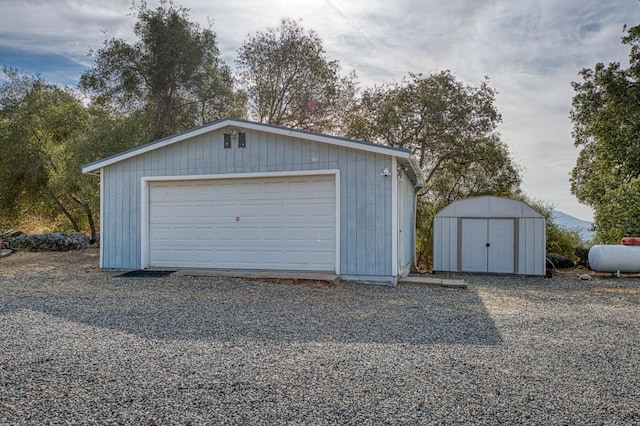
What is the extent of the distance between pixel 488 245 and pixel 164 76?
1311cm

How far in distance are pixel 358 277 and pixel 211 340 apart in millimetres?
4158

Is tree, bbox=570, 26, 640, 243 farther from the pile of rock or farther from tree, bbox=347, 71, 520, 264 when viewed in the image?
the pile of rock

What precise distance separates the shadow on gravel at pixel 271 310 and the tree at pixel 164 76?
10.1m

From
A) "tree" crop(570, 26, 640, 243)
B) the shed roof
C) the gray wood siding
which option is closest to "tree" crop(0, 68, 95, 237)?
the gray wood siding

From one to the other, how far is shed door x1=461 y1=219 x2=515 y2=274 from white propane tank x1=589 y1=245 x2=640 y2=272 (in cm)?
191

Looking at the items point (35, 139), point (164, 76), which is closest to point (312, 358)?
point (164, 76)

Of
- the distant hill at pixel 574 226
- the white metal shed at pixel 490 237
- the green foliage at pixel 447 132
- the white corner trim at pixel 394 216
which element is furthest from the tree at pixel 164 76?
the distant hill at pixel 574 226

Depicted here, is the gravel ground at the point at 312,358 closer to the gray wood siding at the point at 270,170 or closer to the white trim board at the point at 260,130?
the gray wood siding at the point at 270,170

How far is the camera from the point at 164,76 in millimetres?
16391

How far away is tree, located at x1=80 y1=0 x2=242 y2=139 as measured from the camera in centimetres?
1598

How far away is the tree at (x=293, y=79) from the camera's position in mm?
16953

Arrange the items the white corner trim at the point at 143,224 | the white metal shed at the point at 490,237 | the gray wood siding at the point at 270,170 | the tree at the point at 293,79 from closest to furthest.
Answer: the gray wood siding at the point at 270,170 → the white corner trim at the point at 143,224 → the white metal shed at the point at 490,237 → the tree at the point at 293,79

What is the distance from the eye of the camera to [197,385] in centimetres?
312

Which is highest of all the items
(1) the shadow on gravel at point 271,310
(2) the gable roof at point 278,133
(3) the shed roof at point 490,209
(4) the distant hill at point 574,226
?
(2) the gable roof at point 278,133
